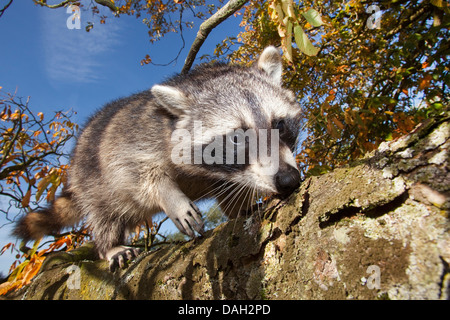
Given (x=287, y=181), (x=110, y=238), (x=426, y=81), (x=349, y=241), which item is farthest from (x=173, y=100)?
(x=426, y=81)

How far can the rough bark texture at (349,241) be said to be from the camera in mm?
1254

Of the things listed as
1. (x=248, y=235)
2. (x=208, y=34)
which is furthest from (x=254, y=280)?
(x=208, y=34)

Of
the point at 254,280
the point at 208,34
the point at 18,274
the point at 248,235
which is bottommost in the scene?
the point at 18,274

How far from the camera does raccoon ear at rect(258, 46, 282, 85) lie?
3.95 m

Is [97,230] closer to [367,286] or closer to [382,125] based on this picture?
[367,286]

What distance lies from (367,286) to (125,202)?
10.7ft

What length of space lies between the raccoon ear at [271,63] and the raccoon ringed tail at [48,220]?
377cm

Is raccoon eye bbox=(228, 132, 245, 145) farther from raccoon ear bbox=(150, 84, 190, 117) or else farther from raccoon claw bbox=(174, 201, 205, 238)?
raccoon claw bbox=(174, 201, 205, 238)

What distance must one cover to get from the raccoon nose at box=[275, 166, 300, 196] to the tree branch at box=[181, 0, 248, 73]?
2233 mm

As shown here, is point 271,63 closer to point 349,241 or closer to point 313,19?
point 313,19

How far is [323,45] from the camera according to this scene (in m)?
5.42

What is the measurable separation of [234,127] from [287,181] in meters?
0.91

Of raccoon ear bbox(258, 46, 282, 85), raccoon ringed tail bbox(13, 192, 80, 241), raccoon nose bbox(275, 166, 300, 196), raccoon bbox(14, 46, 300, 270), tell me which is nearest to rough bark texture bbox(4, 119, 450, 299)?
raccoon nose bbox(275, 166, 300, 196)

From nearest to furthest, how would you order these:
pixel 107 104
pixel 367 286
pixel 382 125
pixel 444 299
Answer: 1. pixel 444 299
2. pixel 367 286
3. pixel 382 125
4. pixel 107 104
